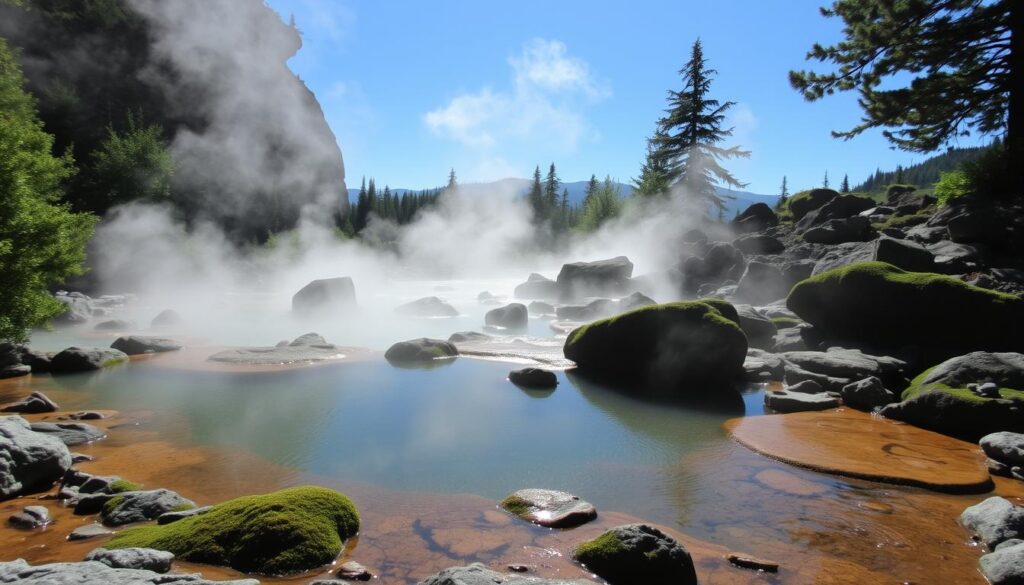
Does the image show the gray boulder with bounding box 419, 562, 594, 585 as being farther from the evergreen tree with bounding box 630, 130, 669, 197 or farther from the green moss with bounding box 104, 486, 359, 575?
the evergreen tree with bounding box 630, 130, 669, 197

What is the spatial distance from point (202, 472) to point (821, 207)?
1152 inches

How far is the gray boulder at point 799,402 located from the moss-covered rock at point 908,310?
11.0 feet

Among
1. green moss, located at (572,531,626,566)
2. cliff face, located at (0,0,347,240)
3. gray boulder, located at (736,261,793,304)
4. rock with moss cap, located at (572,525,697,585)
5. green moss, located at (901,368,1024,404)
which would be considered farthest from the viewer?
cliff face, located at (0,0,347,240)

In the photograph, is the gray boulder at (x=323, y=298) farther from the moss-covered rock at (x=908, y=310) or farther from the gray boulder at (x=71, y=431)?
the moss-covered rock at (x=908, y=310)

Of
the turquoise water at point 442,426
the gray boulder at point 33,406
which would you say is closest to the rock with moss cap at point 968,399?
the turquoise water at point 442,426

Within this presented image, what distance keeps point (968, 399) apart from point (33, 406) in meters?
15.6

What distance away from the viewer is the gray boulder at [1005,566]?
4.69 metres

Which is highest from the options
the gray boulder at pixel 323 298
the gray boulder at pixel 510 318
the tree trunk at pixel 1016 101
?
the tree trunk at pixel 1016 101

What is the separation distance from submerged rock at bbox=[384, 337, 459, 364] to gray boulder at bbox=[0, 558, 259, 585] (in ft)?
39.8

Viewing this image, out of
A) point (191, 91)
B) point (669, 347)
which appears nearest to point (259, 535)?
point (669, 347)

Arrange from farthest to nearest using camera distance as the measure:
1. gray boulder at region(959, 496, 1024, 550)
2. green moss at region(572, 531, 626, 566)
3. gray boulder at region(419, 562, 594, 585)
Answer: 1. gray boulder at region(959, 496, 1024, 550)
2. green moss at region(572, 531, 626, 566)
3. gray boulder at region(419, 562, 594, 585)

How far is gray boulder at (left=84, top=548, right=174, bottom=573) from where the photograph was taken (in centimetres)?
438

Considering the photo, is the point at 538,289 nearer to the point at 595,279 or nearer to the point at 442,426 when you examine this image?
the point at 595,279

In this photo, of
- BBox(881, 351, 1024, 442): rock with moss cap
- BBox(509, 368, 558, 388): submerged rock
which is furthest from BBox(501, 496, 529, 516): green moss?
BBox(881, 351, 1024, 442): rock with moss cap
